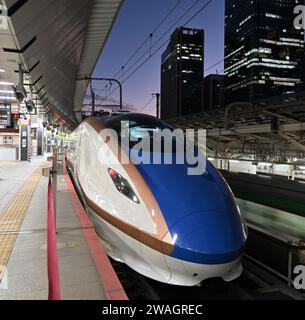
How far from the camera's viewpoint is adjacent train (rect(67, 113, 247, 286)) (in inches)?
134

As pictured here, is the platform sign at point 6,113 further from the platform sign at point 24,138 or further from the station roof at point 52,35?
the station roof at point 52,35

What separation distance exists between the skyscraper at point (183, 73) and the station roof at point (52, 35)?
744 cm

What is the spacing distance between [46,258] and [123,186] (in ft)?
4.57

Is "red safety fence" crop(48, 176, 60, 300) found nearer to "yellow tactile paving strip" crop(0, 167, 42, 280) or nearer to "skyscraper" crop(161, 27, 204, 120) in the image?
"yellow tactile paving strip" crop(0, 167, 42, 280)

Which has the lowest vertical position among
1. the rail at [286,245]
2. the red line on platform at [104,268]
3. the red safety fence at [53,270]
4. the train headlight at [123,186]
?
the rail at [286,245]

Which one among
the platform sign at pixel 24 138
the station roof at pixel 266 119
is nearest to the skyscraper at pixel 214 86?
the station roof at pixel 266 119

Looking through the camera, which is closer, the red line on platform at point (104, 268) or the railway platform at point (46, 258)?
the red line on platform at point (104, 268)

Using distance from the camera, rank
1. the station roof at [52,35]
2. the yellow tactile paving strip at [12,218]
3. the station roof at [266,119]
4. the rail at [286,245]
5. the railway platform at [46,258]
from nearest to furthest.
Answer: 1. the railway platform at [46,258]
2. the yellow tactile paving strip at [12,218]
3. the rail at [286,245]
4. the station roof at [52,35]
5. the station roof at [266,119]

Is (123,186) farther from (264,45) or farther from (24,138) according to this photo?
(24,138)

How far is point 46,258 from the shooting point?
4270mm

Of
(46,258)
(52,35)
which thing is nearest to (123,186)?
(46,258)

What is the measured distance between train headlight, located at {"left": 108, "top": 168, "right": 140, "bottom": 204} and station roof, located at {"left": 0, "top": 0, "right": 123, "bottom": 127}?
4022 mm

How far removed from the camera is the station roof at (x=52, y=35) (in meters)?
7.45
